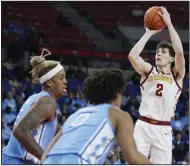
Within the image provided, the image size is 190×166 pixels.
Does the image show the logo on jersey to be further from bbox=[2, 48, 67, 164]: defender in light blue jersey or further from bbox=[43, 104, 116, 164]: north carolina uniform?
bbox=[43, 104, 116, 164]: north carolina uniform

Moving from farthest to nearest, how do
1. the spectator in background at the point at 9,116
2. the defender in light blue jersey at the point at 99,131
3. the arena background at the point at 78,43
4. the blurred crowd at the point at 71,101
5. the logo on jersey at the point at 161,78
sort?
the arena background at the point at 78,43 → the blurred crowd at the point at 71,101 → the spectator in background at the point at 9,116 → the logo on jersey at the point at 161,78 → the defender in light blue jersey at the point at 99,131

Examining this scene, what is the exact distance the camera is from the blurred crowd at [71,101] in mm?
15245

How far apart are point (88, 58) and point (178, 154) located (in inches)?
200

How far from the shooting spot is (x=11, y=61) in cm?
1814

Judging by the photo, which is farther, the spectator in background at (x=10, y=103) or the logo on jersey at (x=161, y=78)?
the spectator in background at (x=10, y=103)

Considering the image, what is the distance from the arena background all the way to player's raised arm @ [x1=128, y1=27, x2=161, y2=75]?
7037mm

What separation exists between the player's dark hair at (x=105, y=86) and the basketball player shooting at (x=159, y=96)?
11.0ft

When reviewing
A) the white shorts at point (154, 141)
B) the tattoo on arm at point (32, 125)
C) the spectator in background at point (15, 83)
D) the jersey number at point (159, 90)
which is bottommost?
the spectator in background at point (15, 83)

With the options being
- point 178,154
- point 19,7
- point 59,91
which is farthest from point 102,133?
point 19,7

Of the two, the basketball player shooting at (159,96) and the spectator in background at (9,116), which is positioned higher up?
the basketball player shooting at (159,96)

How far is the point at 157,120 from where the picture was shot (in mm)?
7879

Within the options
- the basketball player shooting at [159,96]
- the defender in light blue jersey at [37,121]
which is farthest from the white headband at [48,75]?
the basketball player shooting at [159,96]

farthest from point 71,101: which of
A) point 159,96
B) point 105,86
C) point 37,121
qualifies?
point 105,86

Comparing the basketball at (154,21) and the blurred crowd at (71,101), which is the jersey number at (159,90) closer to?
the basketball at (154,21)
